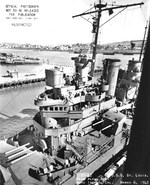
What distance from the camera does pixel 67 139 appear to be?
833cm

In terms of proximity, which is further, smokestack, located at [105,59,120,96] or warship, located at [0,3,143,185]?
smokestack, located at [105,59,120,96]

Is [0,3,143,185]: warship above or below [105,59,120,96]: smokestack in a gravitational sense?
below

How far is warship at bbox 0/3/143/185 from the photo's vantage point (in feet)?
21.7

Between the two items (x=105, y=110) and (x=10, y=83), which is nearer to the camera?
(x=105, y=110)

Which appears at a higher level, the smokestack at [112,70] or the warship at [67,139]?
the smokestack at [112,70]

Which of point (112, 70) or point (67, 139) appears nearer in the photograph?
point (67, 139)

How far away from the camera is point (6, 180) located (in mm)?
6254

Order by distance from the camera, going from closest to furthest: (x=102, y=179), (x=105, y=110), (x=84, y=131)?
1. (x=102, y=179)
2. (x=84, y=131)
3. (x=105, y=110)

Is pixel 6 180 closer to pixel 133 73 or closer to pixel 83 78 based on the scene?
pixel 83 78

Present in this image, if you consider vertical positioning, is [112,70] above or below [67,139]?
above

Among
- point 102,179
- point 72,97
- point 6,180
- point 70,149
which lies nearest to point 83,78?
point 72,97

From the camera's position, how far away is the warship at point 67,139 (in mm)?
6607

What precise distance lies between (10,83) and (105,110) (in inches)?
744

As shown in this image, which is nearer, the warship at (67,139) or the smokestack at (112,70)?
the warship at (67,139)
